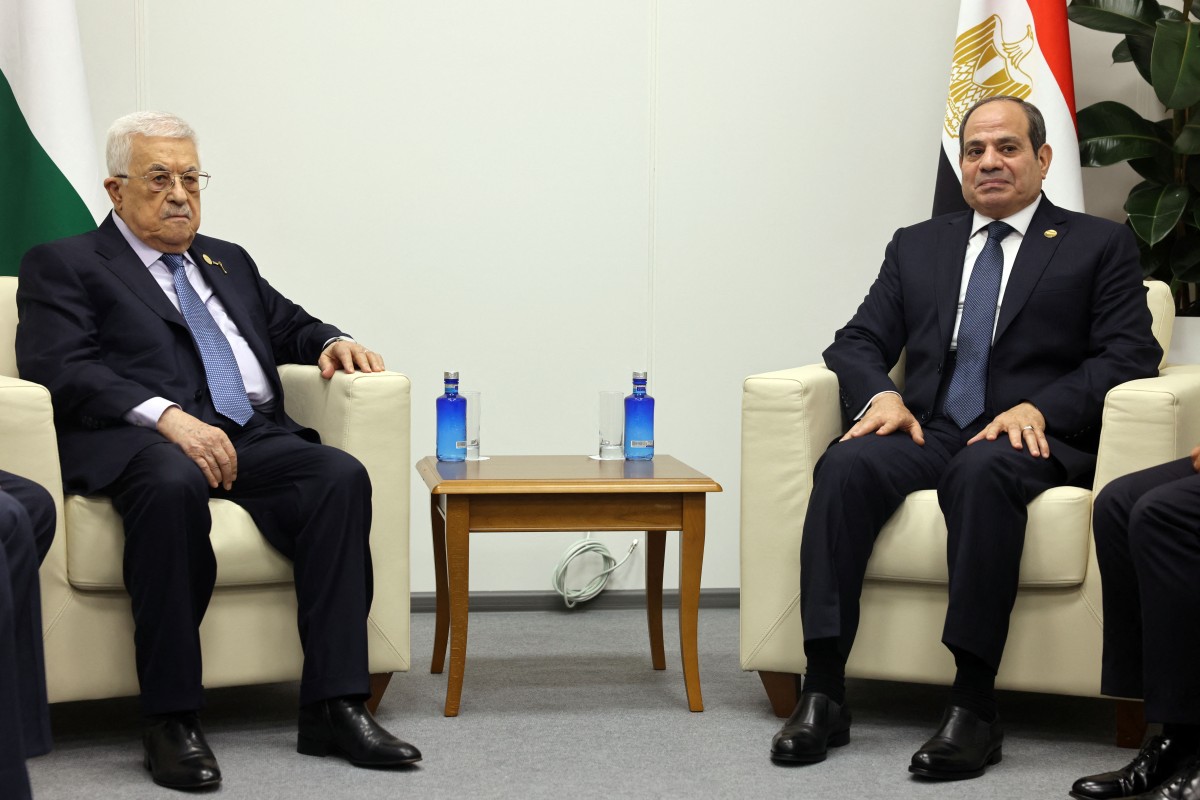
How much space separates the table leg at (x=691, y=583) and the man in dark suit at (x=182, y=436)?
2.18ft

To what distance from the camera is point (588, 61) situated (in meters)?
3.71

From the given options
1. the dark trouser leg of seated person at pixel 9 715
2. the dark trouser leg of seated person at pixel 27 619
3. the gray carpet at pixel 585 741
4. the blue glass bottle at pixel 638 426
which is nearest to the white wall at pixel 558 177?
the blue glass bottle at pixel 638 426

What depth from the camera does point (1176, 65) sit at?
3250 mm

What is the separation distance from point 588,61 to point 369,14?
0.66 m

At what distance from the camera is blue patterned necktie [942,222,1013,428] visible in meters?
2.65

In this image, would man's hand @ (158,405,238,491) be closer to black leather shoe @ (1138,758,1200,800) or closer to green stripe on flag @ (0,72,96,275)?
green stripe on flag @ (0,72,96,275)

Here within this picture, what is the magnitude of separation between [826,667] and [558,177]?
6.23ft

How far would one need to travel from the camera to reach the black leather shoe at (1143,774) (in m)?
2.04

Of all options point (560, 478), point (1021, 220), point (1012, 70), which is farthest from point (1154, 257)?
point (560, 478)

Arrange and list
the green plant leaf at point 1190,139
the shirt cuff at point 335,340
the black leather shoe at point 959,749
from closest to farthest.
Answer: the black leather shoe at point 959,749
the shirt cuff at point 335,340
the green plant leaf at point 1190,139

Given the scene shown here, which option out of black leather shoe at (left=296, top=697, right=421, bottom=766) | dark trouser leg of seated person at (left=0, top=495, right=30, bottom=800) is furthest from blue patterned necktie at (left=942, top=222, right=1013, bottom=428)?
dark trouser leg of seated person at (left=0, top=495, right=30, bottom=800)

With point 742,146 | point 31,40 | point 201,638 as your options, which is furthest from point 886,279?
point 31,40

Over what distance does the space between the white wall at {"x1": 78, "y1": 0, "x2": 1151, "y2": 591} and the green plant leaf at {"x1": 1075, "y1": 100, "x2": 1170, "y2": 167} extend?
1.51ft

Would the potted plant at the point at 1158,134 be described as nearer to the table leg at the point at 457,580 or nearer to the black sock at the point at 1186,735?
the black sock at the point at 1186,735
